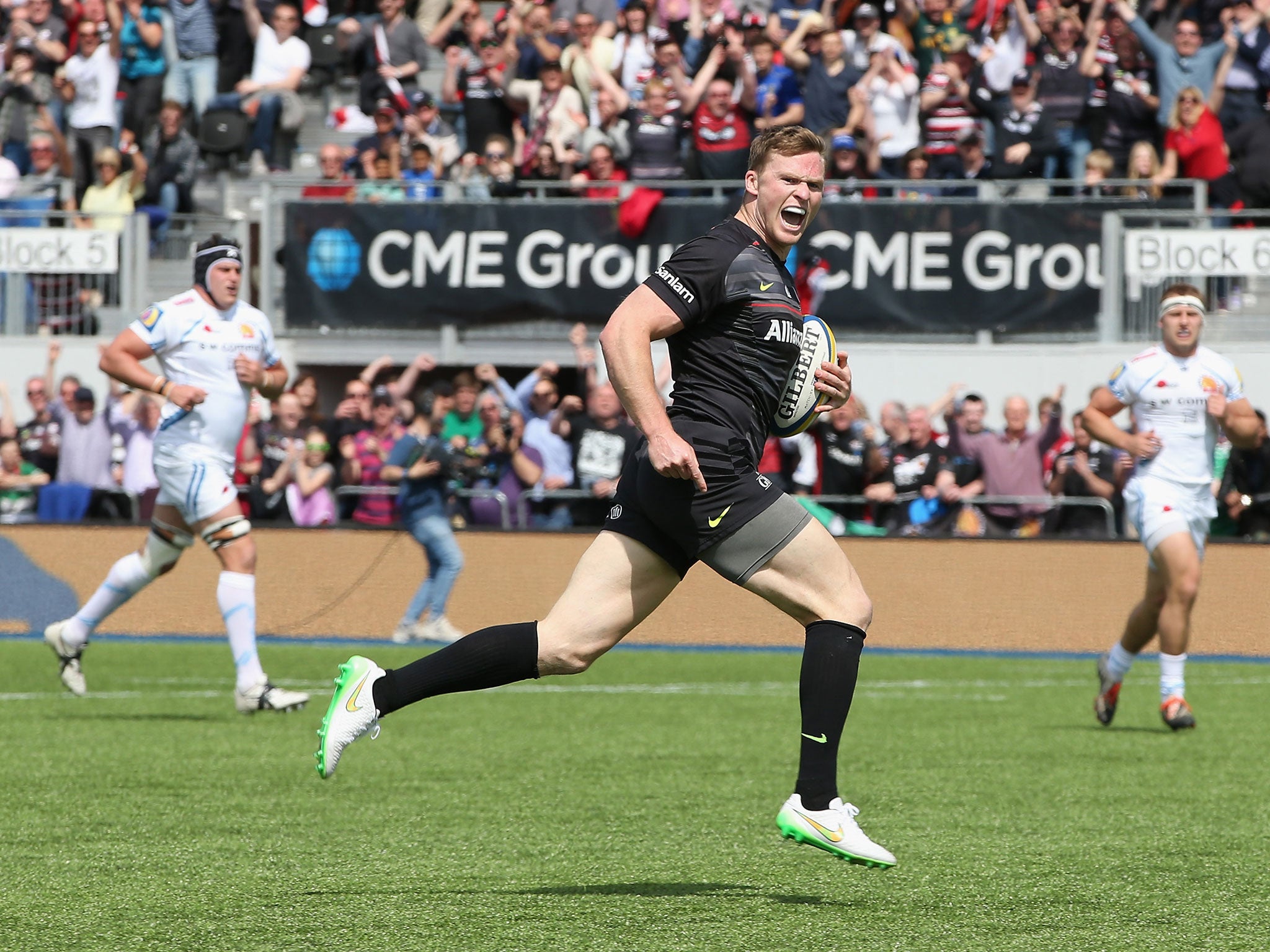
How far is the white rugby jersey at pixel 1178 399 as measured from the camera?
32.4 feet

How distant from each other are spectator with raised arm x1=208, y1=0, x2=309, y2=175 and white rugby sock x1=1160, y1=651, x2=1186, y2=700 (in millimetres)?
14094

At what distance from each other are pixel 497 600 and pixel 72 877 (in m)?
10.8

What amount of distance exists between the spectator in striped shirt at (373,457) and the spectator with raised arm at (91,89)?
6290mm

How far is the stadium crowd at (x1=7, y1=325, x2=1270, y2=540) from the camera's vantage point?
15.9 metres

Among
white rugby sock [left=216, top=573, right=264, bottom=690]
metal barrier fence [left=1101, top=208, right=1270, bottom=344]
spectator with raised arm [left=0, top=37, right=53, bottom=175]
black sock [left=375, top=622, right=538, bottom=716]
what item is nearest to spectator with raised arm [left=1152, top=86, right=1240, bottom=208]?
metal barrier fence [left=1101, top=208, right=1270, bottom=344]

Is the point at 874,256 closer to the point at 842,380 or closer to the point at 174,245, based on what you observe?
the point at 174,245

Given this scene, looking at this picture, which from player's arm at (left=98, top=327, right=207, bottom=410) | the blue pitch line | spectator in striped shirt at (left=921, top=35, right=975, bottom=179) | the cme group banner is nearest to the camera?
player's arm at (left=98, top=327, right=207, bottom=410)

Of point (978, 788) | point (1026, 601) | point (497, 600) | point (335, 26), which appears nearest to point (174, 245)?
point (335, 26)

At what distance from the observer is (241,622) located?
32.5 ft

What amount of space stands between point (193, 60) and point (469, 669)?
17739mm

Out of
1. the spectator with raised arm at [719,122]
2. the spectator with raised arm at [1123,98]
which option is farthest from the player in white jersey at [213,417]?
the spectator with raised arm at [1123,98]

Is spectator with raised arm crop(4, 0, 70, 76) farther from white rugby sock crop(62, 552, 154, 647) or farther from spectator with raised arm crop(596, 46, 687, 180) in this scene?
white rugby sock crop(62, 552, 154, 647)

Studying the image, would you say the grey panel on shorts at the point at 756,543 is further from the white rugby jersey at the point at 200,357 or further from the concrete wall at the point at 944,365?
the concrete wall at the point at 944,365

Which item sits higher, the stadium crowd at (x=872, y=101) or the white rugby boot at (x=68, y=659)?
the stadium crowd at (x=872, y=101)
